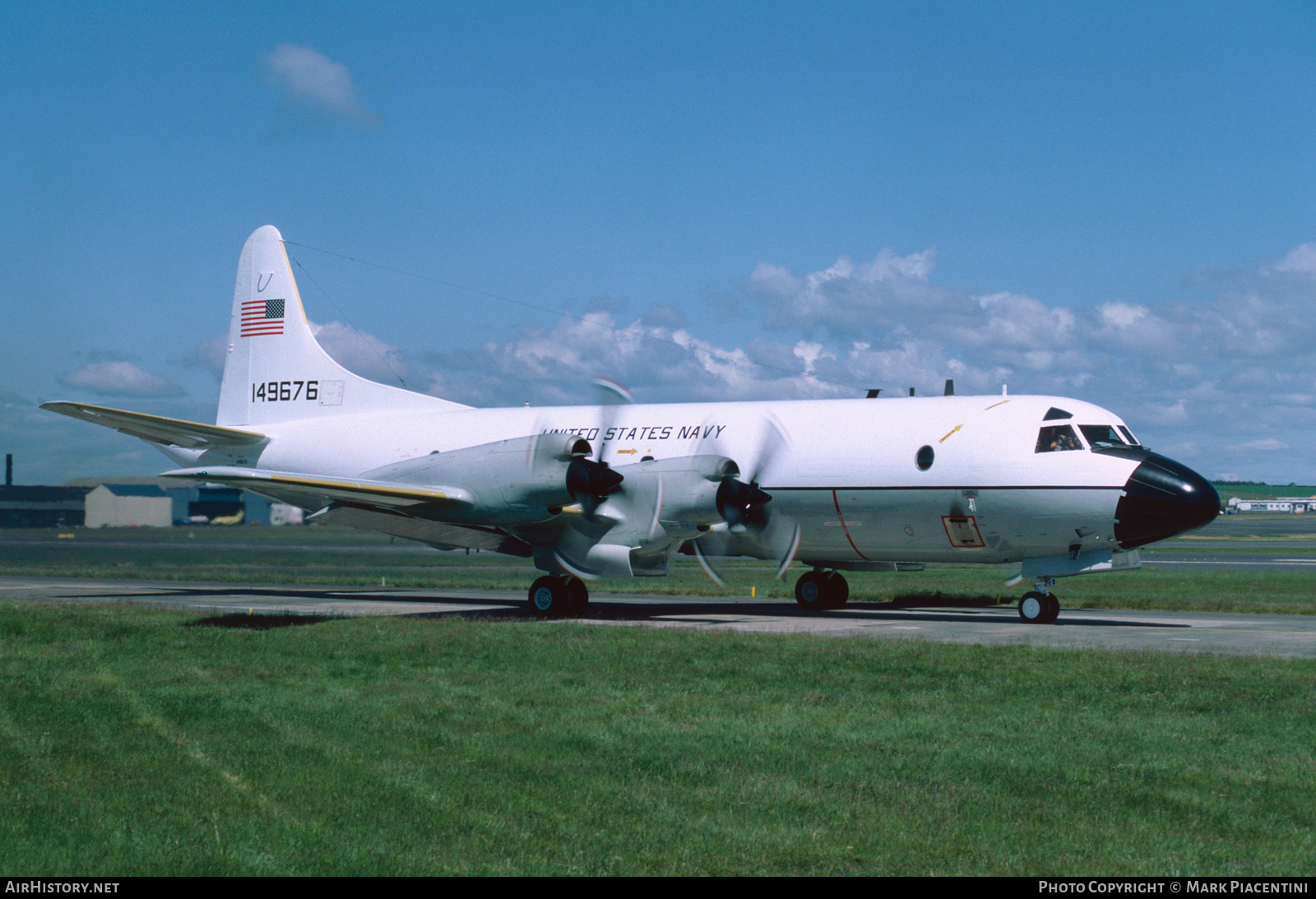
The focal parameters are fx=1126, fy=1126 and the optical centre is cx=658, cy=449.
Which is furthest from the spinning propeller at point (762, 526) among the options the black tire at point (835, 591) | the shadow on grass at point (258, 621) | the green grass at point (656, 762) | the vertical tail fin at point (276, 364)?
the vertical tail fin at point (276, 364)

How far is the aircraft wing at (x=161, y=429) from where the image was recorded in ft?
77.2

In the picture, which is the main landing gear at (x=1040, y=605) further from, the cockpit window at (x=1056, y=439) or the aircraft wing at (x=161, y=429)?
the aircraft wing at (x=161, y=429)

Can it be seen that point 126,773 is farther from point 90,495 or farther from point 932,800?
point 90,495

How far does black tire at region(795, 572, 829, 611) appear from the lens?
86.6ft

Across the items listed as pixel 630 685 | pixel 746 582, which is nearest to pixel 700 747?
pixel 630 685

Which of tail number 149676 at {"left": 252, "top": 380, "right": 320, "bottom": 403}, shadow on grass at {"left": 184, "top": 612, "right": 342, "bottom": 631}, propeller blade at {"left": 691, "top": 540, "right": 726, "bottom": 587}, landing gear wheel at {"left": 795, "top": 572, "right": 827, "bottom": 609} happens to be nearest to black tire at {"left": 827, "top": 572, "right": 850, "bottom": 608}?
landing gear wheel at {"left": 795, "top": 572, "right": 827, "bottom": 609}

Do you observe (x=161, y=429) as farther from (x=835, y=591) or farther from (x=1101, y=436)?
(x=1101, y=436)

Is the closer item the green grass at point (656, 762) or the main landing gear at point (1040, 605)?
the green grass at point (656, 762)

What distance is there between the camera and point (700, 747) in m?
10.1

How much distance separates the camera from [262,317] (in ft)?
99.7

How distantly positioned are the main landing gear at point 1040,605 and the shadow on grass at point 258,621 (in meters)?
13.5

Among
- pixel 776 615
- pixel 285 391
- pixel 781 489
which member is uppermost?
pixel 285 391

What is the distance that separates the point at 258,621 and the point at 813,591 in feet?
40.6

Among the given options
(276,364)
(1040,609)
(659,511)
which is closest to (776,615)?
(659,511)
